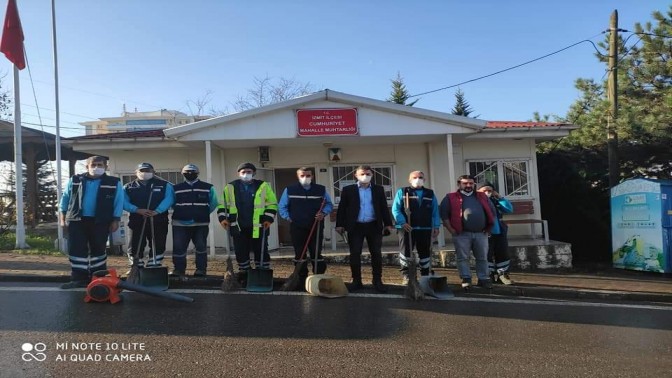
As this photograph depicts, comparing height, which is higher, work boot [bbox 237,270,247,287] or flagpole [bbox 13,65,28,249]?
flagpole [bbox 13,65,28,249]

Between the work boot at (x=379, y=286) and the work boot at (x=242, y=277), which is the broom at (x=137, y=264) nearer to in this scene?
the work boot at (x=242, y=277)

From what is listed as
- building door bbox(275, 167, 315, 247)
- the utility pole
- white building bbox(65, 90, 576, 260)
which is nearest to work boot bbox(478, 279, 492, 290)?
white building bbox(65, 90, 576, 260)

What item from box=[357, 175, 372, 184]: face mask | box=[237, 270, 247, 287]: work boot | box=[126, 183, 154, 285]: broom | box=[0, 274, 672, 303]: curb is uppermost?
box=[357, 175, 372, 184]: face mask

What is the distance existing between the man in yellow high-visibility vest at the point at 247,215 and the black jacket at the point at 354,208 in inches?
39.4

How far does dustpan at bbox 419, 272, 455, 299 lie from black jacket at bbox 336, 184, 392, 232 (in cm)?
93

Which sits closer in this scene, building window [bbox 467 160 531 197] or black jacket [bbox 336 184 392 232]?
black jacket [bbox 336 184 392 232]

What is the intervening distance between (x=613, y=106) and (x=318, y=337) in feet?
34.4

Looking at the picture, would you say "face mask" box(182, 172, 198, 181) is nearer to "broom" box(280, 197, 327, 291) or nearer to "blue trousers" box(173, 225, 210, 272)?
"blue trousers" box(173, 225, 210, 272)

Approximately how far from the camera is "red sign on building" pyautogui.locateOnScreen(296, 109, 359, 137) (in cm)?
954

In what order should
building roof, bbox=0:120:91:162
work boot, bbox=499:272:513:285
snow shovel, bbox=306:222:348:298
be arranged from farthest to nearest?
building roof, bbox=0:120:91:162, work boot, bbox=499:272:513:285, snow shovel, bbox=306:222:348:298

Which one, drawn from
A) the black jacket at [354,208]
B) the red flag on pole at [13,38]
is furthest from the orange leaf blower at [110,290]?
the red flag on pole at [13,38]

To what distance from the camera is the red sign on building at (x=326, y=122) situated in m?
9.54

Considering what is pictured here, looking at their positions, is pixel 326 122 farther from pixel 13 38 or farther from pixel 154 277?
pixel 13 38

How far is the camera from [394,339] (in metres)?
4.40
